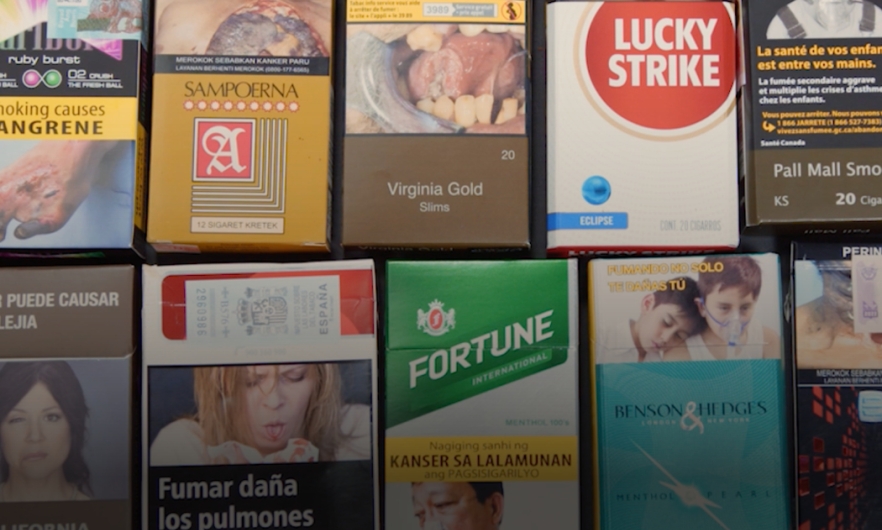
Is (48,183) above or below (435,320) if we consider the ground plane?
above

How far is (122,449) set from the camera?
108cm

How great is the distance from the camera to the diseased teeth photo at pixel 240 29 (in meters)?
1.10

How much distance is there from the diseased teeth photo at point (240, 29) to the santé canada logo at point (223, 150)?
0.35 feet

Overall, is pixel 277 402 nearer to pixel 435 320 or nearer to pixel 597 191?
pixel 435 320

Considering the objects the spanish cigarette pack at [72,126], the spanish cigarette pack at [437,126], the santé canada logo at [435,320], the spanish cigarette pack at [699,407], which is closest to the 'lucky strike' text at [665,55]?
the spanish cigarette pack at [437,126]

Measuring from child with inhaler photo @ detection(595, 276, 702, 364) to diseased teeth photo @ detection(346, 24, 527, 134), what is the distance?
31 centimetres

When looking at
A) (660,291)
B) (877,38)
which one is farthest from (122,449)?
(877,38)

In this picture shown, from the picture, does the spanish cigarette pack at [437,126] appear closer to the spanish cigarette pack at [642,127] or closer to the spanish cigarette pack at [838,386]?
the spanish cigarette pack at [642,127]

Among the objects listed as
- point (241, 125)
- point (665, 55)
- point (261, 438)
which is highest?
point (665, 55)

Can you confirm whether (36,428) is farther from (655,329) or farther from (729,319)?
(729,319)

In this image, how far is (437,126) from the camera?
1.09m

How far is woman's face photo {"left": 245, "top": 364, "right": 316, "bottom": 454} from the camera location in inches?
43.1

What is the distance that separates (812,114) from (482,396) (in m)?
0.61

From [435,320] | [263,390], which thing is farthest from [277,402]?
[435,320]
